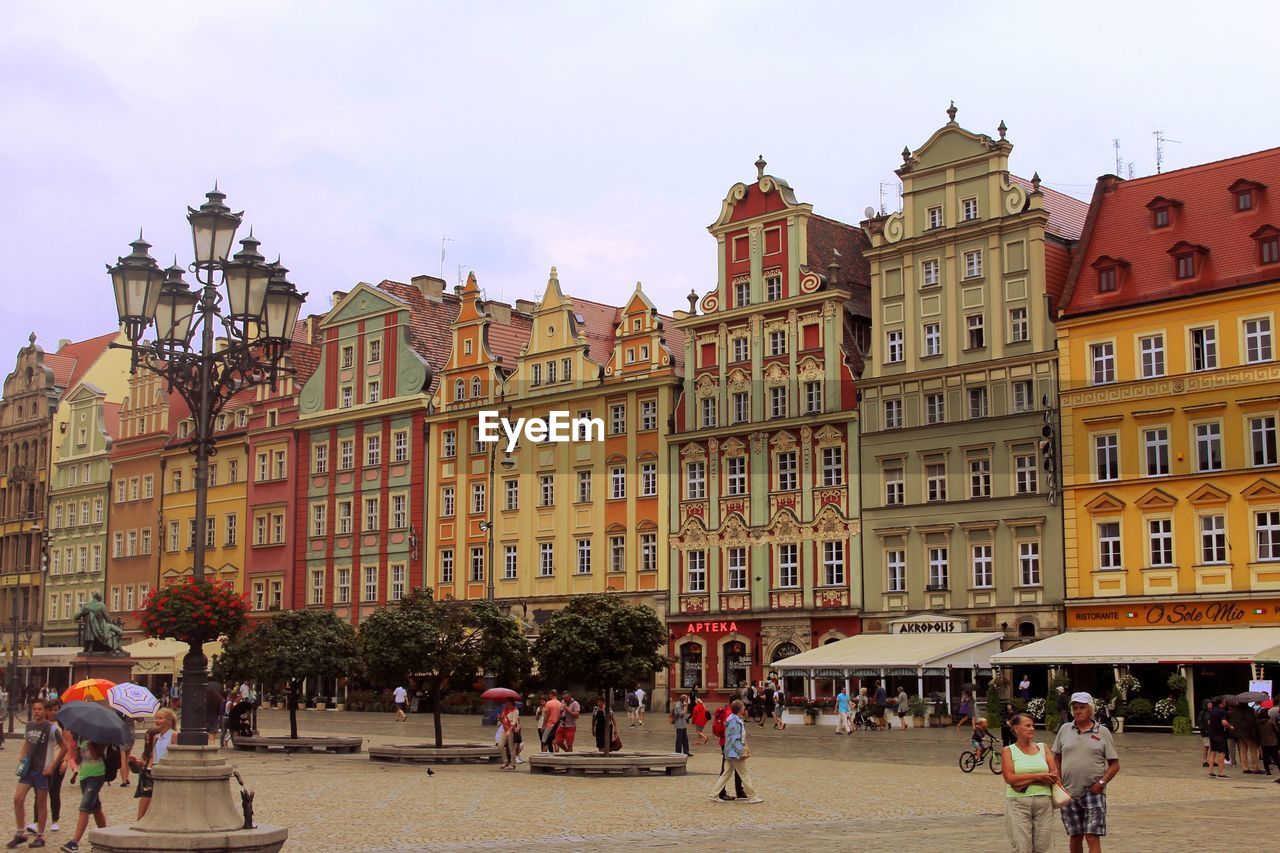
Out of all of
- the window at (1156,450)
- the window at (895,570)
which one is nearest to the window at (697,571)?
the window at (895,570)

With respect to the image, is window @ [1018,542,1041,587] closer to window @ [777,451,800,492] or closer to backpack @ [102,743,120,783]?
window @ [777,451,800,492]

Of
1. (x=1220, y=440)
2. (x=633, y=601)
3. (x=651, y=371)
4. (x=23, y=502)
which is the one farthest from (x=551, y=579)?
(x=23, y=502)

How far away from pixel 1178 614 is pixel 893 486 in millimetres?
10116

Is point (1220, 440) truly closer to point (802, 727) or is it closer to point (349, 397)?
point (802, 727)

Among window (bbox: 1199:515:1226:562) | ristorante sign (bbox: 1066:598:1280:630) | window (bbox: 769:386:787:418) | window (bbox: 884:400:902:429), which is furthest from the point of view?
window (bbox: 769:386:787:418)

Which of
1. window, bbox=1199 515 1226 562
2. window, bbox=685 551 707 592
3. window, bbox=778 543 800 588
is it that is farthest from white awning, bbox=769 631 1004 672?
window, bbox=685 551 707 592

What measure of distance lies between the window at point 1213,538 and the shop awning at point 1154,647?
2.05m

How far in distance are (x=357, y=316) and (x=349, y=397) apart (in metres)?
3.42

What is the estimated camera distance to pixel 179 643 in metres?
66.2

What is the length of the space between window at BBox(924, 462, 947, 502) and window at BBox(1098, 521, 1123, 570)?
16.9 ft

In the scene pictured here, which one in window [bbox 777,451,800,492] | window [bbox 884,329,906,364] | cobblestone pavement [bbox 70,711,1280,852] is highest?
window [bbox 884,329,906,364]

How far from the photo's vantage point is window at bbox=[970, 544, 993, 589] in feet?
165

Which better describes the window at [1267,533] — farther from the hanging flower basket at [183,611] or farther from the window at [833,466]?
the hanging flower basket at [183,611]

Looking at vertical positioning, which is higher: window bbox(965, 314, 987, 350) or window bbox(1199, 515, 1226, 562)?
window bbox(965, 314, 987, 350)
